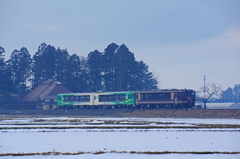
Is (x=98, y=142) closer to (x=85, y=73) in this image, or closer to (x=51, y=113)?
(x=51, y=113)

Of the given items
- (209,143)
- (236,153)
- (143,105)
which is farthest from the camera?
(143,105)

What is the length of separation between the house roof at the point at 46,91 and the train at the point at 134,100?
22292 millimetres

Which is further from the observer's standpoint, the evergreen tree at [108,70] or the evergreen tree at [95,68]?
the evergreen tree at [95,68]

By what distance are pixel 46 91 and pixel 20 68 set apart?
69.6 feet

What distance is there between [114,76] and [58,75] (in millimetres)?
19880

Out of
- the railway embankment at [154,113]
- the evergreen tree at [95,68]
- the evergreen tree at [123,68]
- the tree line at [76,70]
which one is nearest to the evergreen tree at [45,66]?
the tree line at [76,70]

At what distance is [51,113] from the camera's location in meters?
96.6

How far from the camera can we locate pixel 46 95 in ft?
395

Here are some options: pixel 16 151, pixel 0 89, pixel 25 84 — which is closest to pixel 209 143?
pixel 16 151

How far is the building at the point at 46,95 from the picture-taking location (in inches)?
4587

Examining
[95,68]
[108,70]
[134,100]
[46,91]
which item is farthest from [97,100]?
[95,68]

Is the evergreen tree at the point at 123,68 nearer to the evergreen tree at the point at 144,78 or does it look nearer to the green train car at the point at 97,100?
the evergreen tree at the point at 144,78

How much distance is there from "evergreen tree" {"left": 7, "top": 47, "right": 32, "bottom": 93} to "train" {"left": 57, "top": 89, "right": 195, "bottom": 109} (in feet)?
144

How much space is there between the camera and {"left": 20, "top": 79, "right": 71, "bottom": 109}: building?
11650 cm
